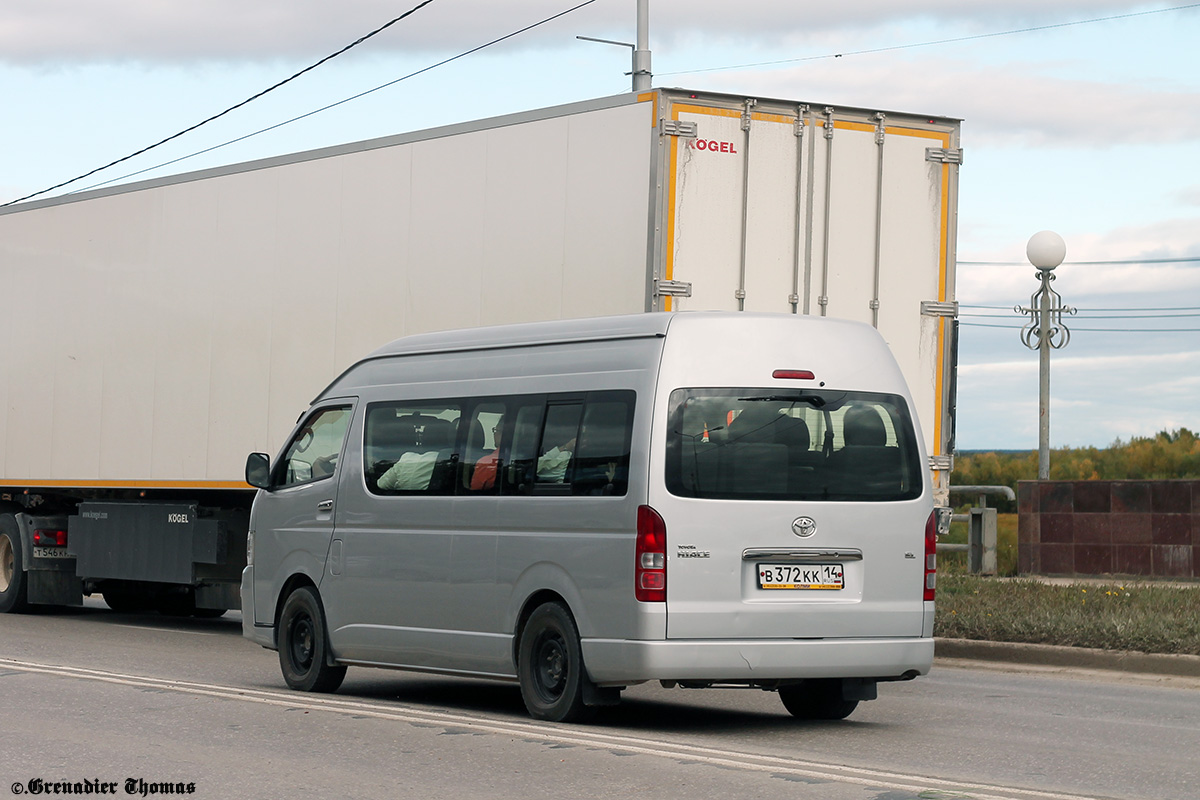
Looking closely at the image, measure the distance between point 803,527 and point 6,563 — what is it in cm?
1338

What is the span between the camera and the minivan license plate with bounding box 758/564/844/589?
939 centimetres

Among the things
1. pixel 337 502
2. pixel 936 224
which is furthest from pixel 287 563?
pixel 936 224

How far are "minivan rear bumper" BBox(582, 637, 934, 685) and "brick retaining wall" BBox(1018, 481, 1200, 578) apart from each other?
47.4ft

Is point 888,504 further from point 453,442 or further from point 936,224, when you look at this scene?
point 936,224

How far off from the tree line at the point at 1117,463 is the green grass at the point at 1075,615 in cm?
1703

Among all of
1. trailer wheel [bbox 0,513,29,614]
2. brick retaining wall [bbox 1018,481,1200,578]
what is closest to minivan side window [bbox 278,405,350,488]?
trailer wheel [bbox 0,513,29,614]

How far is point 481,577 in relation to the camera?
10.3 m

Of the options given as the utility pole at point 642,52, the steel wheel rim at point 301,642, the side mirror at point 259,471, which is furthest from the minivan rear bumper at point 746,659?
the utility pole at point 642,52

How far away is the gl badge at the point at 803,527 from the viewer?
372 inches

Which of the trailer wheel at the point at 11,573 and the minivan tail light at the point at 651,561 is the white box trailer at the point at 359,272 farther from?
the minivan tail light at the point at 651,561

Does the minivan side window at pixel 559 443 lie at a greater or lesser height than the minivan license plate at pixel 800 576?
greater

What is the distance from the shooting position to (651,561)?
9.18 meters

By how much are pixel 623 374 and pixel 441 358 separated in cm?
181

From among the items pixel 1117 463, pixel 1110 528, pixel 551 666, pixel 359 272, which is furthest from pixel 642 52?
pixel 1117 463
